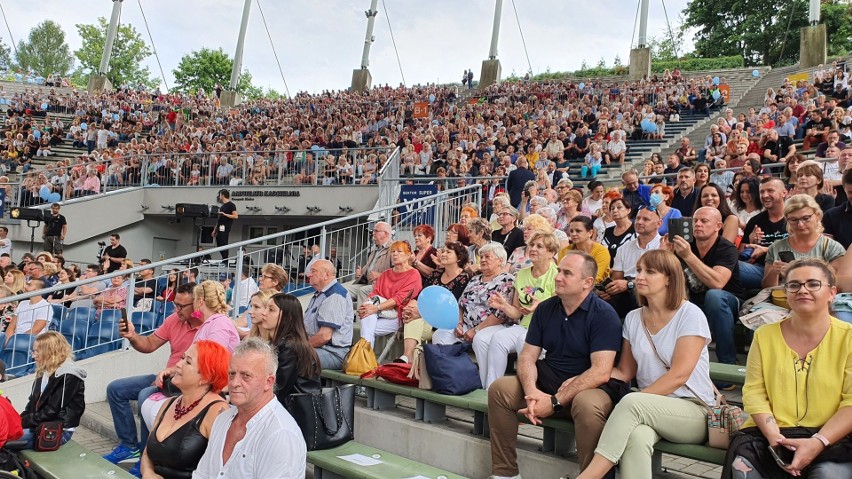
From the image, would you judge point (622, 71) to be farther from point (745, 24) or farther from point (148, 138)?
point (148, 138)

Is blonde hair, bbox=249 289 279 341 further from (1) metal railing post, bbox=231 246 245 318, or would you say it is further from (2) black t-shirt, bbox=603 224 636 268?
(2) black t-shirt, bbox=603 224 636 268

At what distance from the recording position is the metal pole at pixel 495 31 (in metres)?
32.1

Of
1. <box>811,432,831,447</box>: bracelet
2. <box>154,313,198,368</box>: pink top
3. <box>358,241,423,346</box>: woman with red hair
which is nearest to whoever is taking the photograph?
<box>811,432,831,447</box>: bracelet

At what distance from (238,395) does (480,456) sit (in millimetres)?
1704

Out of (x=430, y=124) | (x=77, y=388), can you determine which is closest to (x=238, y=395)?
(x=77, y=388)

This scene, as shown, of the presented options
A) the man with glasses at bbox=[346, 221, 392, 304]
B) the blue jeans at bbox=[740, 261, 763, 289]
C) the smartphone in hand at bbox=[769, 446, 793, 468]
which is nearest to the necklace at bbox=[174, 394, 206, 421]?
the smartphone in hand at bbox=[769, 446, 793, 468]

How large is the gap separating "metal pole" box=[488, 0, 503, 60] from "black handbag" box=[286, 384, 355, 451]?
3002cm

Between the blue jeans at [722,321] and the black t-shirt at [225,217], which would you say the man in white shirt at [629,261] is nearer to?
the blue jeans at [722,321]

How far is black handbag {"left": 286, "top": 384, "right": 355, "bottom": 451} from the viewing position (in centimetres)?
443

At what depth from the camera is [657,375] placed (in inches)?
152

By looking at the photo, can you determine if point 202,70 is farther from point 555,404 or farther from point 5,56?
point 555,404

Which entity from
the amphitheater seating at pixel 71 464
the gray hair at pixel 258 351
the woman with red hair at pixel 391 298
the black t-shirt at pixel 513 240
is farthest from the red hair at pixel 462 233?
the gray hair at pixel 258 351

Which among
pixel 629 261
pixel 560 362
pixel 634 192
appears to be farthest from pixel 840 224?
pixel 634 192

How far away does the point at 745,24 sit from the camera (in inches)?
1758
